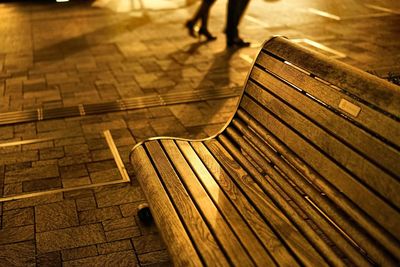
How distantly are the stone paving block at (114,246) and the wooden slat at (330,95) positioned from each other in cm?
144

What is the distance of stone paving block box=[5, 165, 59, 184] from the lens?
354cm

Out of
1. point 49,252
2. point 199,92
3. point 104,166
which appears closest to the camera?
point 49,252

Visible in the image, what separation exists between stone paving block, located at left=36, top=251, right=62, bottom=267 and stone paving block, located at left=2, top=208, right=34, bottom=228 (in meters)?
0.40

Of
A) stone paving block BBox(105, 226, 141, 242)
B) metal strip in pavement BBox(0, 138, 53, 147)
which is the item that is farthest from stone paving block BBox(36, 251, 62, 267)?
metal strip in pavement BBox(0, 138, 53, 147)

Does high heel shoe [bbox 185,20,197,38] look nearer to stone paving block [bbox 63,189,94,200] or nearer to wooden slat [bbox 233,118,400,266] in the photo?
stone paving block [bbox 63,189,94,200]

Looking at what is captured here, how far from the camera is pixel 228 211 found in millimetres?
2189

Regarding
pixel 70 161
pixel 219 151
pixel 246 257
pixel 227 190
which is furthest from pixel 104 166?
pixel 246 257

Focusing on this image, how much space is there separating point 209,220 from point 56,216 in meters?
1.44

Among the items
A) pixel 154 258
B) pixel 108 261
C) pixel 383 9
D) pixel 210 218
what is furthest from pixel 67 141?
pixel 383 9

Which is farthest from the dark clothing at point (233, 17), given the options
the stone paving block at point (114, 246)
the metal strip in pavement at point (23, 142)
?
the stone paving block at point (114, 246)

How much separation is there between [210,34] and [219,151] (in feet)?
16.4

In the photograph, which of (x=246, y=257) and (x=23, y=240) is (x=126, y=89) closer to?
(x=23, y=240)

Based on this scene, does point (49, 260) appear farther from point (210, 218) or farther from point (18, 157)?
point (18, 157)

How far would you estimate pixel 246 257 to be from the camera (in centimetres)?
188
